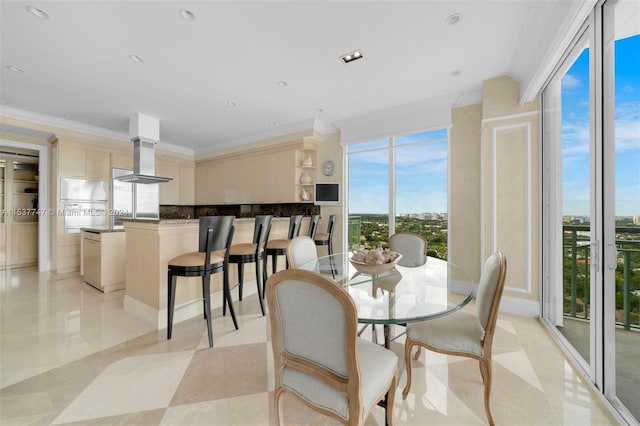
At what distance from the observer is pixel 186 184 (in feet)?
20.7

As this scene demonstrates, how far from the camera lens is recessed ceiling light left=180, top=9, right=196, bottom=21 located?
1958mm

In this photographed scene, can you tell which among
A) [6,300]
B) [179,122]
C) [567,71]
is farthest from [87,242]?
[567,71]

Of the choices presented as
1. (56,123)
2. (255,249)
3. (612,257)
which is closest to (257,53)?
(255,249)

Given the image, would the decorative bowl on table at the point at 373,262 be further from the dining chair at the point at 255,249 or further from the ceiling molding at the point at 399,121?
the ceiling molding at the point at 399,121

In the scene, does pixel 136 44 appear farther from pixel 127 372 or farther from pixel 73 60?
pixel 127 372

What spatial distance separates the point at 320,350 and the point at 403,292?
0.76 metres

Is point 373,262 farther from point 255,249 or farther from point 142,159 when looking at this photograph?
point 142,159

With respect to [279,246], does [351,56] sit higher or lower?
higher

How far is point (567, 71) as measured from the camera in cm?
210

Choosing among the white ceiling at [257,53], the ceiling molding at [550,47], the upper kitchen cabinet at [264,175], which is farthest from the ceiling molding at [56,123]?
the ceiling molding at [550,47]

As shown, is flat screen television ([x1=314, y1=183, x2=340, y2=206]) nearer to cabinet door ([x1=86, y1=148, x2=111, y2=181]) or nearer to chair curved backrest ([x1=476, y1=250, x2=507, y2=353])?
chair curved backrest ([x1=476, y1=250, x2=507, y2=353])

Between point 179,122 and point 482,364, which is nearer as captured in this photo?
point 482,364

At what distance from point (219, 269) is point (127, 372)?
0.92 meters

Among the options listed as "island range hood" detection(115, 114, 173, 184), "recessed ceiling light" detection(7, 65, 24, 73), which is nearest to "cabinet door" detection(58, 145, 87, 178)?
"island range hood" detection(115, 114, 173, 184)
